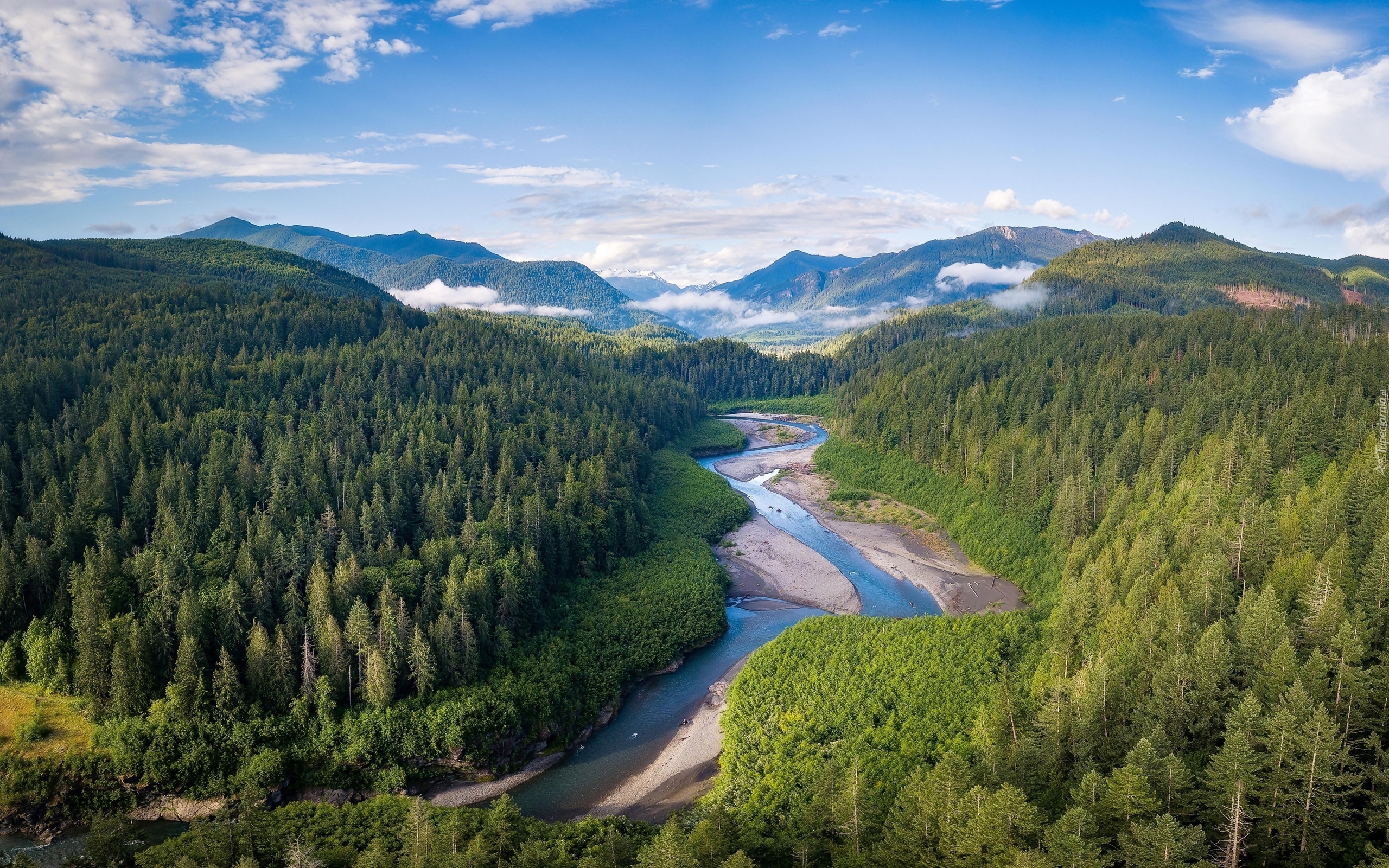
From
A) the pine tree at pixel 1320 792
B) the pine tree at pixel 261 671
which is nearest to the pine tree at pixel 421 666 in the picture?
the pine tree at pixel 261 671

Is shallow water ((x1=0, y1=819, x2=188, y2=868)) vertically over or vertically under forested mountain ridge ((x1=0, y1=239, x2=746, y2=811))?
under

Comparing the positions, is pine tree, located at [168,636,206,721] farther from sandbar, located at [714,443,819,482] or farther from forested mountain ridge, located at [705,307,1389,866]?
sandbar, located at [714,443,819,482]

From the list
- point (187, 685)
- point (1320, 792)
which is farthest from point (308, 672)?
point (1320, 792)

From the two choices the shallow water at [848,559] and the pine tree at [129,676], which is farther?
the shallow water at [848,559]

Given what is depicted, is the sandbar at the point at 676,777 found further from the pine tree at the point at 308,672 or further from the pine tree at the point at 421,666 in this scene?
the pine tree at the point at 308,672

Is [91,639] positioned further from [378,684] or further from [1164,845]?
[1164,845]

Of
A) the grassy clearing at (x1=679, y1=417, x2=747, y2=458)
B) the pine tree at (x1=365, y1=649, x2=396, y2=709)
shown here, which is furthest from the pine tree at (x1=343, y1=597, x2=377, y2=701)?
the grassy clearing at (x1=679, y1=417, x2=747, y2=458)

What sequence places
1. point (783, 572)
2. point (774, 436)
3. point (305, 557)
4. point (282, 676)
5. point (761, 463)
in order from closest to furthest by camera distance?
1. point (282, 676)
2. point (305, 557)
3. point (783, 572)
4. point (761, 463)
5. point (774, 436)
